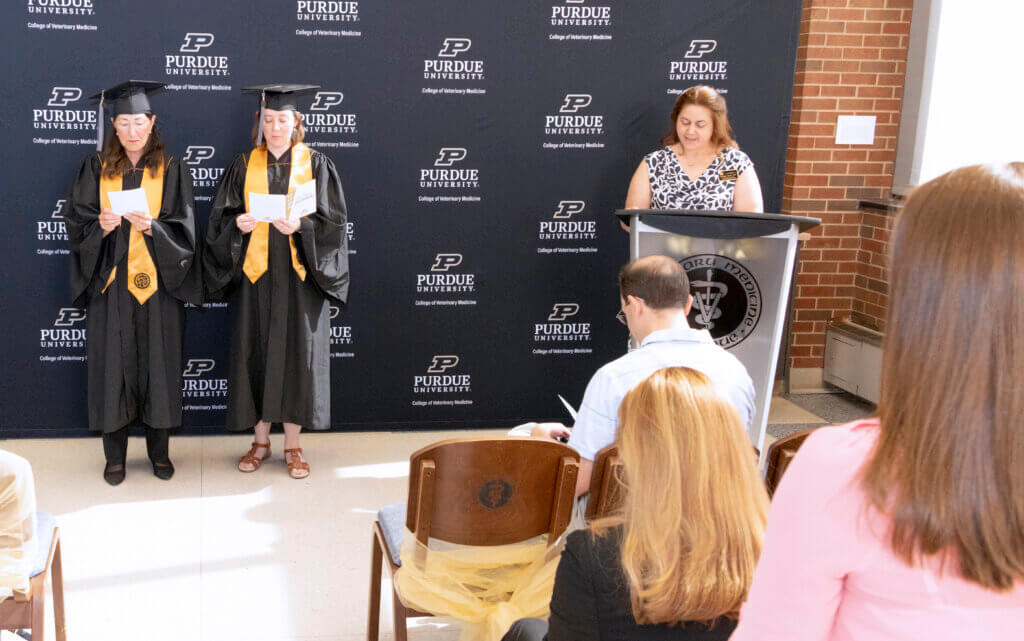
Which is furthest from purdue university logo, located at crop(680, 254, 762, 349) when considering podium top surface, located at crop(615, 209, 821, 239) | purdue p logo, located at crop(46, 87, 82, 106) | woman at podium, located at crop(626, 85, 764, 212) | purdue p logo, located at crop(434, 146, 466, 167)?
purdue p logo, located at crop(46, 87, 82, 106)

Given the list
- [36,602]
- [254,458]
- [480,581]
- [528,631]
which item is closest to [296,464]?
[254,458]

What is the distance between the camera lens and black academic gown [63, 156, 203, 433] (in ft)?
13.9

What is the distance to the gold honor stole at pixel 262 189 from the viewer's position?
4.39 meters

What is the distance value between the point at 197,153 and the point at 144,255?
29.4 inches

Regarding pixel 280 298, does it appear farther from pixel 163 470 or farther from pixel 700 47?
pixel 700 47

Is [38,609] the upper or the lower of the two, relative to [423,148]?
lower

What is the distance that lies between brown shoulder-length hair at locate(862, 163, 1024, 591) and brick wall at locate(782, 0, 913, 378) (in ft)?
16.7

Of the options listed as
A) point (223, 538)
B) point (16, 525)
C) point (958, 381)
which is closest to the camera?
point (958, 381)

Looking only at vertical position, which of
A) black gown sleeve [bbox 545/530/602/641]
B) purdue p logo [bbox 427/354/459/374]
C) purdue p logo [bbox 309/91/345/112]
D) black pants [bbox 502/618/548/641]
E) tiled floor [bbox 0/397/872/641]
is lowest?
tiled floor [bbox 0/397/872/641]

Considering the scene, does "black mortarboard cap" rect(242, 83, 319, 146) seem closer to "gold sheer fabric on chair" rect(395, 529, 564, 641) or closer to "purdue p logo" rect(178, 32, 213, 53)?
"purdue p logo" rect(178, 32, 213, 53)

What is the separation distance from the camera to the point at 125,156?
426cm

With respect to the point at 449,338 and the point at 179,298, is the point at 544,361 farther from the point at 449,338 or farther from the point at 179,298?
the point at 179,298

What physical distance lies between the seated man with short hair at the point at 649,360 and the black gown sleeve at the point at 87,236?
2.35 m

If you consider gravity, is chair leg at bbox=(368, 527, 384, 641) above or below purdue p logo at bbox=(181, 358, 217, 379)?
below
